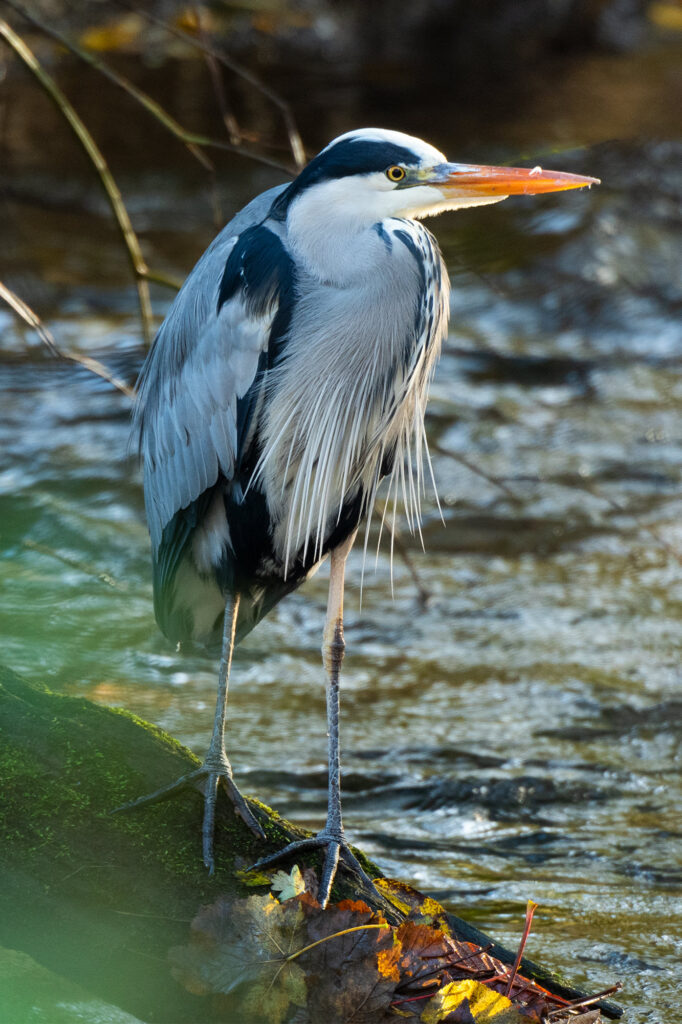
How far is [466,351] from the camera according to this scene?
8.34 m

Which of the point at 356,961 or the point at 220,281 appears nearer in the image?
the point at 356,961

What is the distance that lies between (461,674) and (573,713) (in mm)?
545

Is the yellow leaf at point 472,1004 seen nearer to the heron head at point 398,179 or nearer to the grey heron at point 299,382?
the grey heron at point 299,382

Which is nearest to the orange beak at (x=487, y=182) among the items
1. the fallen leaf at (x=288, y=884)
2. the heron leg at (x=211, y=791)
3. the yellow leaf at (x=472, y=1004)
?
the heron leg at (x=211, y=791)

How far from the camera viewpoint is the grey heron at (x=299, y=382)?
255 centimetres

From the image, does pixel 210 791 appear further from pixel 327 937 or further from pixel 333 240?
pixel 333 240

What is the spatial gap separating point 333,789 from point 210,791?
0.95 ft

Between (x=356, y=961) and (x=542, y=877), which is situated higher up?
(x=356, y=961)

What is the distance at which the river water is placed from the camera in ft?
12.1

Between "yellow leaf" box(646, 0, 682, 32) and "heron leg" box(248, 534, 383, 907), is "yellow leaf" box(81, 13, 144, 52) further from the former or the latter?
"heron leg" box(248, 534, 383, 907)

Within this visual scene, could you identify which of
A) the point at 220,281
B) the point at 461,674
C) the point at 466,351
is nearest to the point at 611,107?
the point at 466,351

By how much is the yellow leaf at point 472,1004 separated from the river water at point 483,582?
0.71 m

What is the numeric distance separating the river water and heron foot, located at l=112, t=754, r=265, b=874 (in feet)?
2.73

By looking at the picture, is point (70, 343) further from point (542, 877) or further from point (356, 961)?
point (356, 961)
